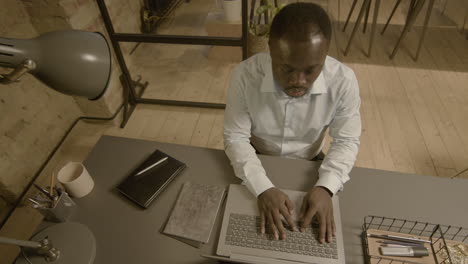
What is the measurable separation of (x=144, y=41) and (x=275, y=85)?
1.44m

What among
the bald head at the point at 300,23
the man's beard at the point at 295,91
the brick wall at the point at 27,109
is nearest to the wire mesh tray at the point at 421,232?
the man's beard at the point at 295,91

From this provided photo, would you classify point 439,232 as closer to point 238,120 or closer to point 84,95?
point 238,120

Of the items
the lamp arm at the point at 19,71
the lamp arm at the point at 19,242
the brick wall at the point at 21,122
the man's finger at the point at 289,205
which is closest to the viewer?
the lamp arm at the point at 19,71

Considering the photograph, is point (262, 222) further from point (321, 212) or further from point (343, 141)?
point (343, 141)

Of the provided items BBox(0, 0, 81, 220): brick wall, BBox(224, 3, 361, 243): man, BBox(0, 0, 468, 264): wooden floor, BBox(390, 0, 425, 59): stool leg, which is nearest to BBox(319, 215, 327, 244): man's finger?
BBox(224, 3, 361, 243): man

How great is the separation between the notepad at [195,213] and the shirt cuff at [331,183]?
33 cm

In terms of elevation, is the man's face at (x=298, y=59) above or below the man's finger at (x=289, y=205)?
above

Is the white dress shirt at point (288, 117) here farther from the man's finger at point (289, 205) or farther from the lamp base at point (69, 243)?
the lamp base at point (69, 243)

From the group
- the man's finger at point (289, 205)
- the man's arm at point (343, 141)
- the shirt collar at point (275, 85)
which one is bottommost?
the man's finger at point (289, 205)

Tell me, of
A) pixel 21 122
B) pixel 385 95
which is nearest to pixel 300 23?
pixel 21 122

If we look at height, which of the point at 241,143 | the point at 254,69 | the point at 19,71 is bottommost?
the point at 241,143

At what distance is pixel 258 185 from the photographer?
0.86 metres

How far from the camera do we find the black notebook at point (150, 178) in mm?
891

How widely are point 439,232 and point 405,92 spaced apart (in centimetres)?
211
